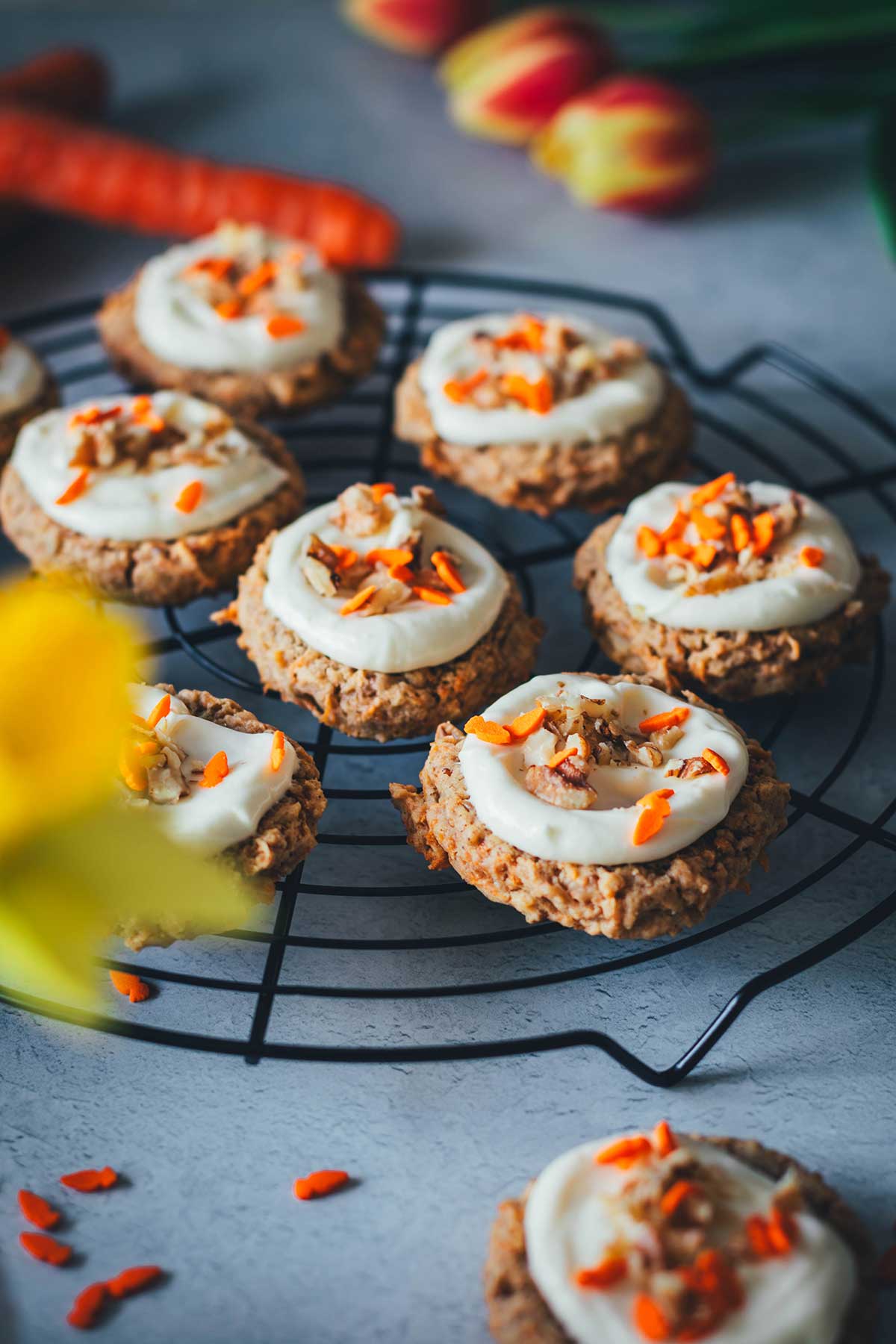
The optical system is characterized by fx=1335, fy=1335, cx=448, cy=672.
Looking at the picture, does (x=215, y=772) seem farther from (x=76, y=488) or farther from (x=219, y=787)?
(x=76, y=488)

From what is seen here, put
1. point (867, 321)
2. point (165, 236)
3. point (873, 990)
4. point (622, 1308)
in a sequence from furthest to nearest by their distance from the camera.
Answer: point (165, 236) < point (867, 321) < point (873, 990) < point (622, 1308)

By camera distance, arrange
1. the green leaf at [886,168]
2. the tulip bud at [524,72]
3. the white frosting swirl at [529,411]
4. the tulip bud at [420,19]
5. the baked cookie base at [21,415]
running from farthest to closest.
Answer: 1. the tulip bud at [420,19]
2. the tulip bud at [524,72]
3. the green leaf at [886,168]
4. the baked cookie base at [21,415]
5. the white frosting swirl at [529,411]

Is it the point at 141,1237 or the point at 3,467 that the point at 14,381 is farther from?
the point at 141,1237

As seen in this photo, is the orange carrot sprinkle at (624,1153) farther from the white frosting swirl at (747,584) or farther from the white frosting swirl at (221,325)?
the white frosting swirl at (221,325)

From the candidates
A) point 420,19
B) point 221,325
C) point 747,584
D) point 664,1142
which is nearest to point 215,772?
point 664,1142

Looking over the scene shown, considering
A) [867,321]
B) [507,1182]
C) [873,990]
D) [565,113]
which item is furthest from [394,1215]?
[565,113]

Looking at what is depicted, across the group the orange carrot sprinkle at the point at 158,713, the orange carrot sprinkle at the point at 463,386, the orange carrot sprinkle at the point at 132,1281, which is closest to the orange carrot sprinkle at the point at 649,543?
the orange carrot sprinkle at the point at 463,386
